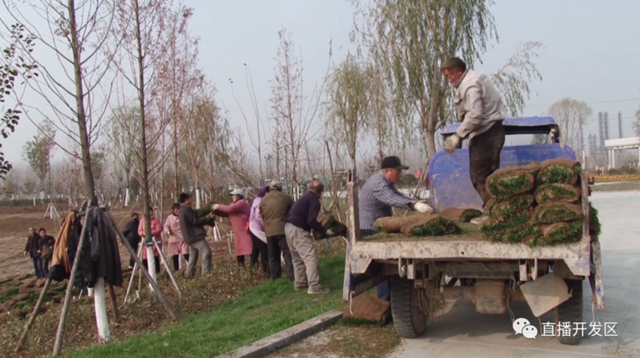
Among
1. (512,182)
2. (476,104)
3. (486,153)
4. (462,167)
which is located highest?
(476,104)

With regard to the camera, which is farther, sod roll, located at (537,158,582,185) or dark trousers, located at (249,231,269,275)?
dark trousers, located at (249,231,269,275)

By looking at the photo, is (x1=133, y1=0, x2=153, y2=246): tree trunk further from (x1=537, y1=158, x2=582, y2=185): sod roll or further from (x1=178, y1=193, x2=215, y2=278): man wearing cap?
(x1=537, y1=158, x2=582, y2=185): sod roll

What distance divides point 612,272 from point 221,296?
607 cm

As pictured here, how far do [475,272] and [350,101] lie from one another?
1167 cm

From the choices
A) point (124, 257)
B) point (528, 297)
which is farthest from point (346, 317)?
point (124, 257)

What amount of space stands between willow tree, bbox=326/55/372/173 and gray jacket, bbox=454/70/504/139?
9.64 metres

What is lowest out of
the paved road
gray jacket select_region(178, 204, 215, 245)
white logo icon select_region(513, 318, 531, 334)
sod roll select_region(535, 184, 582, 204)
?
the paved road

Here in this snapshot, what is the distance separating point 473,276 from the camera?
5.14m

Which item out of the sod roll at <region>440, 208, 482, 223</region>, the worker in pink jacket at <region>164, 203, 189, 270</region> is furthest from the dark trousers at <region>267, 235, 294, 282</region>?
the sod roll at <region>440, 208, 482, 223</region>

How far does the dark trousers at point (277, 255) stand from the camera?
364 inches

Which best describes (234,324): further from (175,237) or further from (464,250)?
(175,237)

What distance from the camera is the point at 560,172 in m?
4.55

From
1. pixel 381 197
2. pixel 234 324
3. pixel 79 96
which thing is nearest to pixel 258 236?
pixel 234 324

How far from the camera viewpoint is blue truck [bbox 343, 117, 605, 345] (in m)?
4.55
